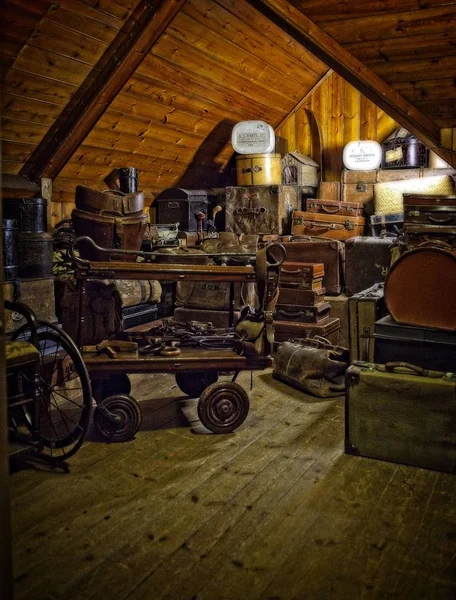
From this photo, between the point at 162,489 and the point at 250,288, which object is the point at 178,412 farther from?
the point at 250,288

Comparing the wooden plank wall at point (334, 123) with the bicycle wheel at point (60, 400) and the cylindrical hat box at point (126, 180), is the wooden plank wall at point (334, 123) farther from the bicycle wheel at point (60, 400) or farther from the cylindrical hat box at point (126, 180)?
the bicycle wheel at point (60, 400)

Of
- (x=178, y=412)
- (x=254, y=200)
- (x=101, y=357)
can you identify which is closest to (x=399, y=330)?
(x=178, y=412)

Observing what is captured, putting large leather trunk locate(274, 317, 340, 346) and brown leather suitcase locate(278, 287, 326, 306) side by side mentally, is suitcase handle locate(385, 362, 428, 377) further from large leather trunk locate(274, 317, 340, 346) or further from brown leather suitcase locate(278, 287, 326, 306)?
brown leather suitcase locate(278, 287, 326, 306)

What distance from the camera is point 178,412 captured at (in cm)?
389

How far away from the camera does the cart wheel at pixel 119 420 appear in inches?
133

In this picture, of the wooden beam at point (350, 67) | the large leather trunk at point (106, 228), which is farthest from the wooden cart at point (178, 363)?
the wooden beam at point (350, 67)

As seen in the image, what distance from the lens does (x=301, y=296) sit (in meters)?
5.14

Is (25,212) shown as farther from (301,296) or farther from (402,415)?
(402,415)

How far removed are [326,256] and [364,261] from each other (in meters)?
0.37

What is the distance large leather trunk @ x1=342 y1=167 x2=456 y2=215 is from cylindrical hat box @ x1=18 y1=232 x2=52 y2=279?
3.56 m

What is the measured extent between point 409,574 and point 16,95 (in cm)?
428

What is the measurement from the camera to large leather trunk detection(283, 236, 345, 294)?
554 centimetres

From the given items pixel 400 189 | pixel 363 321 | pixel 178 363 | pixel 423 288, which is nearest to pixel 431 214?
pixel 423 288

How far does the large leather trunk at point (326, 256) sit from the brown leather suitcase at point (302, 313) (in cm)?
33
